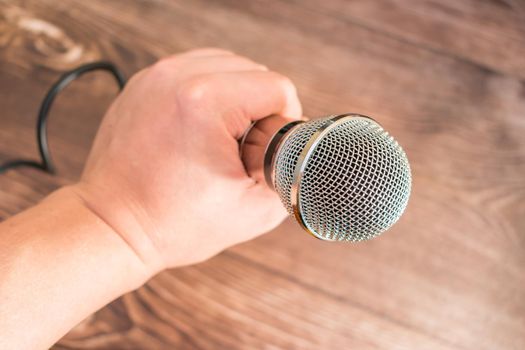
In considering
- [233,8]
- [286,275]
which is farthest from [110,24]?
[286,275]

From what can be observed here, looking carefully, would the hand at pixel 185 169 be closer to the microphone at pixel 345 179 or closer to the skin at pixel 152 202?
the skin at pixel 152 202

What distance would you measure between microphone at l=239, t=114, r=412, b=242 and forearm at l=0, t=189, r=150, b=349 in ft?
0.66

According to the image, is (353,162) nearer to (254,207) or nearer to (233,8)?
(254,207)

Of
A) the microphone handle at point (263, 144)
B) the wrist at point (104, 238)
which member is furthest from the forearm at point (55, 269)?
the microphone handle at point (263, 144)

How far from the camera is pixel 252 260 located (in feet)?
2.03

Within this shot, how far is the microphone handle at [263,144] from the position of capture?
413 millimetres

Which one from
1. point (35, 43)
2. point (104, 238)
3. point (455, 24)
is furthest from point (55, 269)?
point (455, 24)

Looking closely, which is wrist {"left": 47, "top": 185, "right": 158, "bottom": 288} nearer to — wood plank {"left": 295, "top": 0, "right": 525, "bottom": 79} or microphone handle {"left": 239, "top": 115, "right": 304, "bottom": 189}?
microphone handle {"left": 239, "top": 115, "right": 304, "bottom": 189}

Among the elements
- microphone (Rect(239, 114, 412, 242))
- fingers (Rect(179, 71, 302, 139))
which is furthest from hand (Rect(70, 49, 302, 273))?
microphone (Rect(239, 114, 412, 242))

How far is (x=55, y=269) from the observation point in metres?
0.41

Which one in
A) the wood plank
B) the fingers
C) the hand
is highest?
the wood plank

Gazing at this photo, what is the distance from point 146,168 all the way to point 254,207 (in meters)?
0.11

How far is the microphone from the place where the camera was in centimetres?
30

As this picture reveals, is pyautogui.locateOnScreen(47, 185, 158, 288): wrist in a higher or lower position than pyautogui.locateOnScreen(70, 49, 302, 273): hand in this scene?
lower
